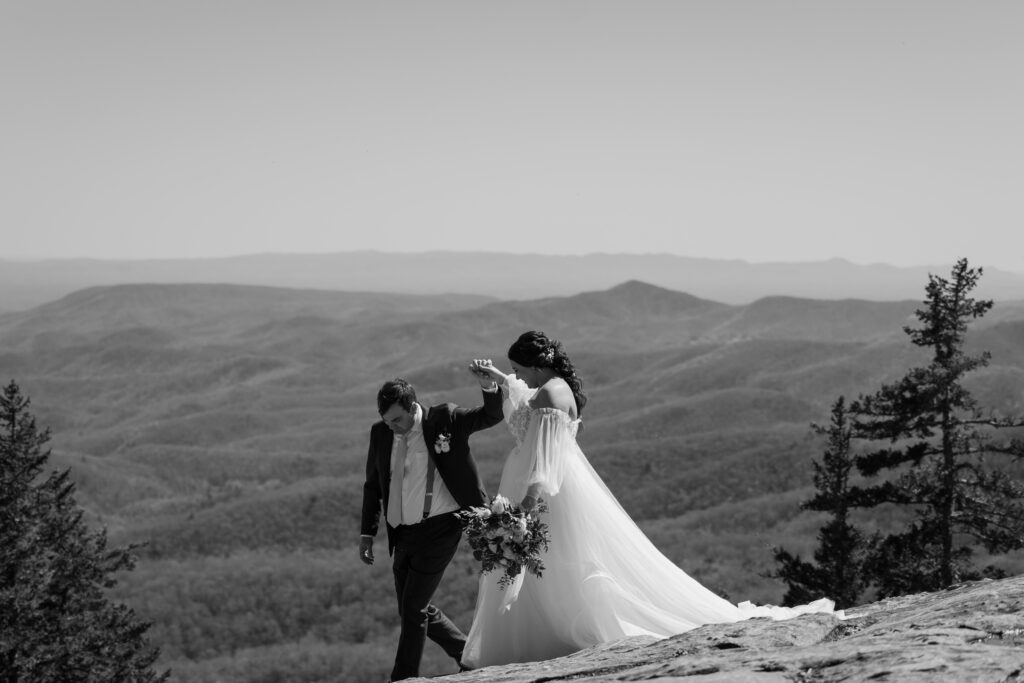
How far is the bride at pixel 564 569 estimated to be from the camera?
913 centimetres

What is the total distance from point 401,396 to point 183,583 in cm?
3297

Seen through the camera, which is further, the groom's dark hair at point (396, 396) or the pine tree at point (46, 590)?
the pine tree at point (46, 590)

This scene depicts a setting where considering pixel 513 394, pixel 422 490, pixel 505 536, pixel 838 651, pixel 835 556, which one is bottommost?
pixel 835 556

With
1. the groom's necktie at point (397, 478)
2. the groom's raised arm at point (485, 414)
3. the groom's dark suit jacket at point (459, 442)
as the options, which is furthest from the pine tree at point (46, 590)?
the groom's raised arm at point (485, 414)

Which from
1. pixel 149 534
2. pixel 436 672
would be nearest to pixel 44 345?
pixel 149 534

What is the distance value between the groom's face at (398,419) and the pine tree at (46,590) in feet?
37.9

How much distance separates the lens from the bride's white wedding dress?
9125mm

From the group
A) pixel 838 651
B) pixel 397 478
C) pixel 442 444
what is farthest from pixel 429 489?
pixel 838 651

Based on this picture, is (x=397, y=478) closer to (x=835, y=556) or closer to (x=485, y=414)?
(x=485, y=414)

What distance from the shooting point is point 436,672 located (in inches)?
977

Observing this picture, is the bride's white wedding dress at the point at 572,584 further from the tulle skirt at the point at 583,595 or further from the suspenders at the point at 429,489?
the suspenders at the point at 429,489

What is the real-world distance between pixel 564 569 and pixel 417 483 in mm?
1651

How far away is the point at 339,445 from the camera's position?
85812 mm

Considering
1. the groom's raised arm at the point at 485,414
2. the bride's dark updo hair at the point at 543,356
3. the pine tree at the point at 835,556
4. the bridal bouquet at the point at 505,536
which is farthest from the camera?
the pine tree at the point at 835,556
